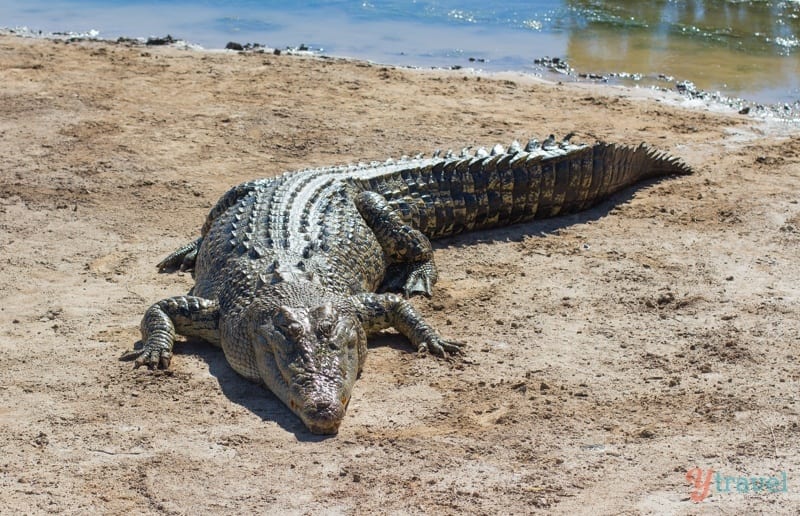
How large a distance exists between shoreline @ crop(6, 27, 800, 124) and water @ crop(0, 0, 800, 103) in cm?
26

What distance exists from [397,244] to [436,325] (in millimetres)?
1009

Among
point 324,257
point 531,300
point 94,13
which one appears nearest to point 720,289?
point 531,300

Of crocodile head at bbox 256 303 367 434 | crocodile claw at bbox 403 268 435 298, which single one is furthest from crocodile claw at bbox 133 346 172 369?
crocodile claw at bbox 403 268 435 298

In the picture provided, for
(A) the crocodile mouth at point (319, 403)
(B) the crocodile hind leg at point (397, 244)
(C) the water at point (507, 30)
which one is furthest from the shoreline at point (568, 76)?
(A) the crocodile mouth at point (319, 403)

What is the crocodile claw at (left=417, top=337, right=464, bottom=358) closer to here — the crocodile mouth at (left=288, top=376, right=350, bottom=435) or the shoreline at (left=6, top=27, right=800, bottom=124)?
the crocodile mouth at (left=288, top=376, right=350, bottom=435)

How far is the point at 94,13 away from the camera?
57.2ft

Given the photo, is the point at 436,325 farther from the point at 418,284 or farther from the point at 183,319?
the point at 183,319

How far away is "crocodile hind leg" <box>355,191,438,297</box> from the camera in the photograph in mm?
7117

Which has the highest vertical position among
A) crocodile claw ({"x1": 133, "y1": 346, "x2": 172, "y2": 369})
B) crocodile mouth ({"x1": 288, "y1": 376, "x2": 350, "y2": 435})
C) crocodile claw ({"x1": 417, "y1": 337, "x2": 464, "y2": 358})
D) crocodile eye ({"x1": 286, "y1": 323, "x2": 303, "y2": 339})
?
crocodile eye ({"x1": 286, "y1": 323, "x2": 303, "y2": 339})

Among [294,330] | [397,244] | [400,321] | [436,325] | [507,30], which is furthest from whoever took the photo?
[507,30]
